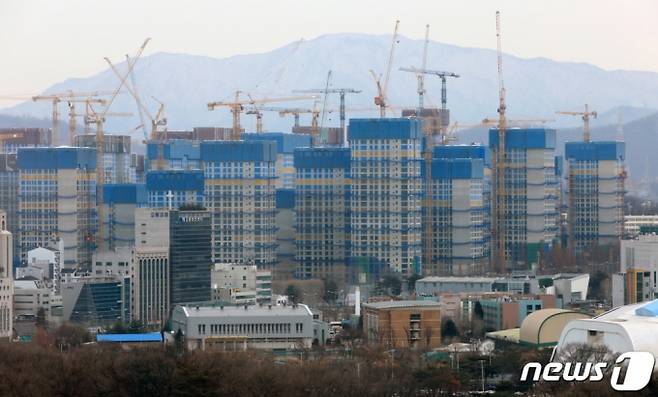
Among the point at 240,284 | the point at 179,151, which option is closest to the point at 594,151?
the point at 179,151

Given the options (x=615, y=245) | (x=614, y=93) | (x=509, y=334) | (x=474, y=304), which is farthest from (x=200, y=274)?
(x=614, y=93)

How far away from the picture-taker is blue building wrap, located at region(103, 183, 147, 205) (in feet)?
171

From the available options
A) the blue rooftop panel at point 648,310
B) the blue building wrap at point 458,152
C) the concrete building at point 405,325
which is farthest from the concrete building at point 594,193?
the blue rooftop panel at point 648,310

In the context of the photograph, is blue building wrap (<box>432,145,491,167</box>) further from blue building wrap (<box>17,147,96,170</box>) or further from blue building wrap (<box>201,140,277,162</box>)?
blue building wrap (<box>17,147,96,170</box>)

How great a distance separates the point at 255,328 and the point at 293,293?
34.7 ft

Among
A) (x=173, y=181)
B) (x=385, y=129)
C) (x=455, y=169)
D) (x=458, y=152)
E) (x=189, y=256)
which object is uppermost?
(x=385, y=129)

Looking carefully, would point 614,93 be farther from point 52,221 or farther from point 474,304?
point 474,304

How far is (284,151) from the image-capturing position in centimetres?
5878

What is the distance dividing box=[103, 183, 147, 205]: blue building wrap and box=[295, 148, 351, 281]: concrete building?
380 centimetres

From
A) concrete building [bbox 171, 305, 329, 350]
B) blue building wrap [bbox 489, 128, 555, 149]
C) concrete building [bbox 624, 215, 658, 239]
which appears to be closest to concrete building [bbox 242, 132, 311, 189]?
blue building wrap [bbox 489, 128, 555, 149]

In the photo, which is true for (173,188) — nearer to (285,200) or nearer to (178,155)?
(285,200)

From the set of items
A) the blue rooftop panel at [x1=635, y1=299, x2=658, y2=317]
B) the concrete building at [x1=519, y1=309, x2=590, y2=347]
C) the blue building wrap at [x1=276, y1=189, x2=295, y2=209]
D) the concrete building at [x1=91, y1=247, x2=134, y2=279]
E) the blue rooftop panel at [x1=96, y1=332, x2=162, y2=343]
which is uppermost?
the blue building wrap at [x1=276, y1=189, x2=295, y2=209]

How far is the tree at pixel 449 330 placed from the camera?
3588 centimetres

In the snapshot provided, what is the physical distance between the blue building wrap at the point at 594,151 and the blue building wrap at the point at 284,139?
7309 millimetres
